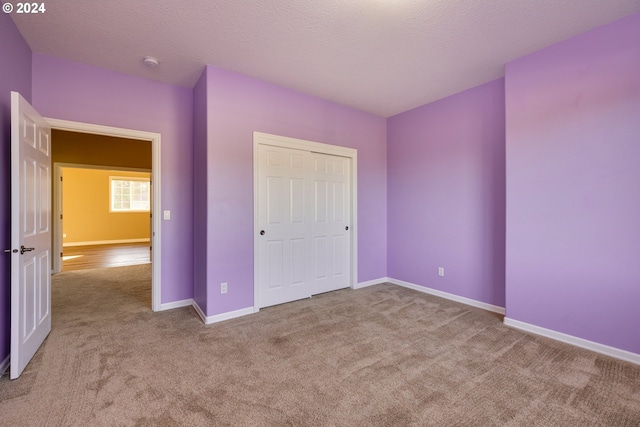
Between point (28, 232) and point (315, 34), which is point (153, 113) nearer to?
point (28, 232)

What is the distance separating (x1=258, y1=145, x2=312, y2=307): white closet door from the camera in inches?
132

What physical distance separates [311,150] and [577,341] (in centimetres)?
337

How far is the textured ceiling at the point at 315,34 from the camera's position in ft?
6.88

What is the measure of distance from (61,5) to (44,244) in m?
1.97

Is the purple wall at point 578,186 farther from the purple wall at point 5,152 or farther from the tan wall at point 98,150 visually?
the tan wall at point 98,150

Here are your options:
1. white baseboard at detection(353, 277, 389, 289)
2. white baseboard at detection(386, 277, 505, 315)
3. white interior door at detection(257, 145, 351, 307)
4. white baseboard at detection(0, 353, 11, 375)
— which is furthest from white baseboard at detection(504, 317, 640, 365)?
white baseboard at detection(0, 353, 11, 375)

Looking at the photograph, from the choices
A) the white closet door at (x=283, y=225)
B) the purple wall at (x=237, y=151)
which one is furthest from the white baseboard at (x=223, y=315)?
the white closet door at (x=283, y=225)

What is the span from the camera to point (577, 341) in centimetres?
245

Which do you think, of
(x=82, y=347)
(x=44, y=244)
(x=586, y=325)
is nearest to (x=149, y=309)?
(x=82, y=347)

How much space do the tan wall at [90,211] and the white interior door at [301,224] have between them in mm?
8281

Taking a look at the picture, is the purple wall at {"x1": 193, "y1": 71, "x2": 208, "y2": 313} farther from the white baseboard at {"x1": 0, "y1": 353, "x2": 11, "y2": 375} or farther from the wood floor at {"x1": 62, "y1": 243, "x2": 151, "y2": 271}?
the wood floor at {"x1": 62, "y1": 243, "x2": 151, "y2": 271}

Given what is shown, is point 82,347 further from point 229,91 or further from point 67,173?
point 67,173

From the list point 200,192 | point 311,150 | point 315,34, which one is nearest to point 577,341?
point 311,150

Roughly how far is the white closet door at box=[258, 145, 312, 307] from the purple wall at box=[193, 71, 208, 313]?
0.61 m
